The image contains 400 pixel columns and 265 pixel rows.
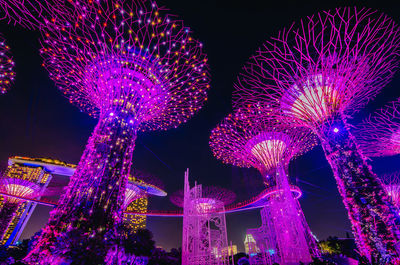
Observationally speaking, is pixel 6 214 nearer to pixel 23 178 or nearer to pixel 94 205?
pixel 23 178

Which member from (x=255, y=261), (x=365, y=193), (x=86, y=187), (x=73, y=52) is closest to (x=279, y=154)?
(x=255, y=261)

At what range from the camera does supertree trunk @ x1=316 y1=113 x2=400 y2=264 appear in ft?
17.1

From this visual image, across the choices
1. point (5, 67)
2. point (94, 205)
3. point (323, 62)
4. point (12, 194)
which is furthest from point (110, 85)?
point (12, 194)

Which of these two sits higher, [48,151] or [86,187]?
[48,151]

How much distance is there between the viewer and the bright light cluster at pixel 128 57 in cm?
623

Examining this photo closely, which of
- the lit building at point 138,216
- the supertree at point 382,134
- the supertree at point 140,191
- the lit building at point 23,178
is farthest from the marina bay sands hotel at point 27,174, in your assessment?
the supertree at point 382,134

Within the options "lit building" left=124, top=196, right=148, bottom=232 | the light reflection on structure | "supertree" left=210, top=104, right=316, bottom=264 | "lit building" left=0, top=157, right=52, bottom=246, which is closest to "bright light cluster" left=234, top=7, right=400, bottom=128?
"supertree" left=210, top=104, right=316, bottom=264

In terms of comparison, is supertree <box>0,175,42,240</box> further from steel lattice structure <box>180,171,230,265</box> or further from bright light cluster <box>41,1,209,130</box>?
steel lattice structure <box>180,171,230,265</box>

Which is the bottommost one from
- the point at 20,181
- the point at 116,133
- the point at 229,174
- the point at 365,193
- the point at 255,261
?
the point at 255,261

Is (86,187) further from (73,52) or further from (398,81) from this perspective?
(398,81)

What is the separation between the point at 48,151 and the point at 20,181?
3851 millimetres

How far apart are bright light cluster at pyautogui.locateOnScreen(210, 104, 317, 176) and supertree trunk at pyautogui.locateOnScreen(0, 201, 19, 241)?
57.5 feet

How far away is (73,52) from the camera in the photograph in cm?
707

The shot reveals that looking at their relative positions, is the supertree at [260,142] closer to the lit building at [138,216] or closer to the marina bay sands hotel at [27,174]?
the marina bay sands hotel at [27,174]
